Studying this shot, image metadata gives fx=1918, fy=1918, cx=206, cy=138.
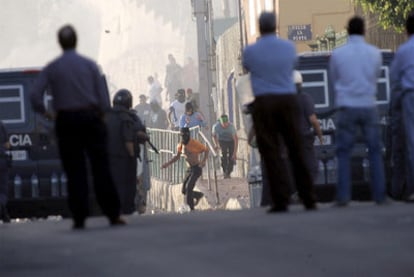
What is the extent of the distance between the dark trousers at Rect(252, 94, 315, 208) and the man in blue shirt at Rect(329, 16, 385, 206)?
0.53m

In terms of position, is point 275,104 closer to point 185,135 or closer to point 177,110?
point 185,135

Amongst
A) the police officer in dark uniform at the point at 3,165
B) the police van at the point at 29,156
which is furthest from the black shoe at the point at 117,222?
the police van at the point at 29,156

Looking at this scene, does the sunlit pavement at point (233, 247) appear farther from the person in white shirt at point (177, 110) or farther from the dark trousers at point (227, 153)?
the person in white shirt at point (177, 110)

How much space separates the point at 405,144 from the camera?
63.7 ft

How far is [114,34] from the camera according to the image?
96062mm

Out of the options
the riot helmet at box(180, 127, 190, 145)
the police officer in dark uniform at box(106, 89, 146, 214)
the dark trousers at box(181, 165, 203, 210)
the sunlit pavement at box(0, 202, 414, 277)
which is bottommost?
the dark trousers at box(181, 165, 203, 210)

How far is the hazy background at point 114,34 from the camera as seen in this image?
90625mm

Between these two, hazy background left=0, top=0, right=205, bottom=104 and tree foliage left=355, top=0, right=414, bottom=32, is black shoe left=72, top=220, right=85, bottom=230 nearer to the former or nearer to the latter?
tree foliage left=355, top=0, right=414, bottom=32

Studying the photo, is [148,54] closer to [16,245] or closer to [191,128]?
[191,128]

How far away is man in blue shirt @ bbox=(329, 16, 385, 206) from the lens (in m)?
17.1

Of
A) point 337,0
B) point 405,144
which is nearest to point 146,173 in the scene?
point 405,144

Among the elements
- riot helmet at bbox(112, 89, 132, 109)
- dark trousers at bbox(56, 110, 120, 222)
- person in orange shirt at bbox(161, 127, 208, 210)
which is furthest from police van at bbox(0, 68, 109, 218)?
dark trousers at bbox(56, 110, 120, 222)

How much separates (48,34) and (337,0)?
4172 centimetres

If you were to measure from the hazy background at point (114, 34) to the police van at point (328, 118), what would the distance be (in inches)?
2455
